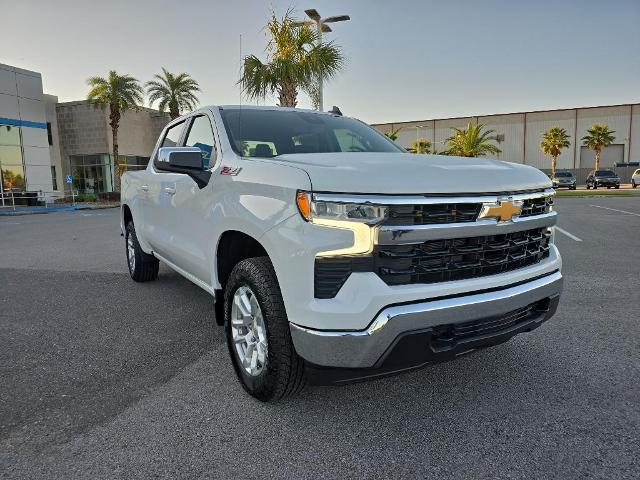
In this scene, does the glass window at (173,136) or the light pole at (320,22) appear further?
the light pole at (320,22)

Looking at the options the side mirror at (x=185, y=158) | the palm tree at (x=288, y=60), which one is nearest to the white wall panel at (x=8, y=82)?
the palm tree at (x=288, y=60)

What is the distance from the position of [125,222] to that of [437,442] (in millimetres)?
4873

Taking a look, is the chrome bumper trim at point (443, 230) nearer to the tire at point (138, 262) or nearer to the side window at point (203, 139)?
the side window at point (203, 139)

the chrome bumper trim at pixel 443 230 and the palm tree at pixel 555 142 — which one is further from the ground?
the palm tree at pixel 555 142

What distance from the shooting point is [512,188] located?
2516 millimetres

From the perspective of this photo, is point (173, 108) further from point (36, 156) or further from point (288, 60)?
point (288, 60)

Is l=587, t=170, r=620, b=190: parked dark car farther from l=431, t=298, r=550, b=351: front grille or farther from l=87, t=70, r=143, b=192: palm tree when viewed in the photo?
l=431, t=298, r=550, b=351: front grille

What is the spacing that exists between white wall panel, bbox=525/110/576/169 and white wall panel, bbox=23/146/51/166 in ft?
184

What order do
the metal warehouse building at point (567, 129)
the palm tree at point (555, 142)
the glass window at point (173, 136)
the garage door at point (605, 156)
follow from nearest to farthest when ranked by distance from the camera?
the glass window at point (173, 136) → the palm tree at point (555, 142) → the metal warehouse building at point (567, 129) → the garage door at point (605, 156)

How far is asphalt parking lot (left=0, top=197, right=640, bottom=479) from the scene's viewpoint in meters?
2.20

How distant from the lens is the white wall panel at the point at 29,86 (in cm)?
2820

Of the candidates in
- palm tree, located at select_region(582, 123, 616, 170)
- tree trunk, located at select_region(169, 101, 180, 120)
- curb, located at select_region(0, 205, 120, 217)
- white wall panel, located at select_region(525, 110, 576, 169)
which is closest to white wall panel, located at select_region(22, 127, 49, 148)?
curb, located at select_region(0, 205, 120, 217)

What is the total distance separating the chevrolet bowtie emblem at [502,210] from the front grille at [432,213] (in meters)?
0.04

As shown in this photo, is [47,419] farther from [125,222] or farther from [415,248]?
[125,222]
